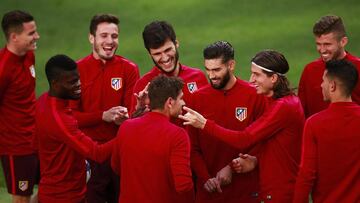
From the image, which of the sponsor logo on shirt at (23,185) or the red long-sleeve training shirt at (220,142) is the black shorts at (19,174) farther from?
the red long-sleeve training shirt at (220,142)

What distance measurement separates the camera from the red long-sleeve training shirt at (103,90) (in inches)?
268

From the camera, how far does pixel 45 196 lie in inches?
241

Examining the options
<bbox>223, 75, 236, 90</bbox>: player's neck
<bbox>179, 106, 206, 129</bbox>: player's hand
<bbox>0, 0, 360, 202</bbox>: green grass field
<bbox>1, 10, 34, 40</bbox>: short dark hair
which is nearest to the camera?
<bbox>179, 106, 206, 129</bbox>: player's hand

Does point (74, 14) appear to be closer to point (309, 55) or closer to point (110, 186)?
point (309, 55)

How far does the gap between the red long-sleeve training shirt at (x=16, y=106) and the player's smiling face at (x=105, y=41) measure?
61cm

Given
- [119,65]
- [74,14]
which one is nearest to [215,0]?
[74,14]

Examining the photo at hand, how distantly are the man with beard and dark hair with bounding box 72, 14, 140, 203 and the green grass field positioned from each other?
413 centimetres

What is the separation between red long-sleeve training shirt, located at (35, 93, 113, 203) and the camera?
593 centimetres

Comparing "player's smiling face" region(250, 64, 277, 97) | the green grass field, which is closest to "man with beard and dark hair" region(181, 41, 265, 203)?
"player's smiling face" region(250, 64, 277, 97)

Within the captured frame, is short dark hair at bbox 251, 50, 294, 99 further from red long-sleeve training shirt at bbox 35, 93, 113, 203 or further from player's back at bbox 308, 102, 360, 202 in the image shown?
red long-sleeve training shirt at bbox 35, 93, 113, 203

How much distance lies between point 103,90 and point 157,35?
80cm

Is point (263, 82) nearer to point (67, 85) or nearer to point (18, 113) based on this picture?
point (67, 85)

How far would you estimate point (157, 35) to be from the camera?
247 inches

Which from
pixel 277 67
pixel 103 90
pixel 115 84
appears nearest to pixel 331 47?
pixel 277 67
